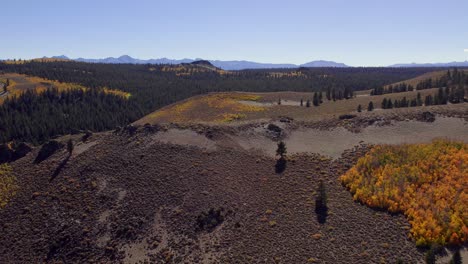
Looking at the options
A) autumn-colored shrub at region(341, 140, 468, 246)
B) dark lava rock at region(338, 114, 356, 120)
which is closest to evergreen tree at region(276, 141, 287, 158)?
autumn-colored shrub at region(341, 140, 468, 246)

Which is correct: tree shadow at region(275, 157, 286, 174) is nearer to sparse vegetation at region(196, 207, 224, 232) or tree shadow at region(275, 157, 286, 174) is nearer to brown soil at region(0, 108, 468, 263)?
brown soil at region(0, 108, 468, 263)

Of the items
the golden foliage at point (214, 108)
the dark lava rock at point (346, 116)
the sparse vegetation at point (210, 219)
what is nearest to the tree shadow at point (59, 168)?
the sparse vegetation at point (210, 219)

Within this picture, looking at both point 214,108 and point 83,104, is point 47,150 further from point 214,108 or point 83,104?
point 83,104

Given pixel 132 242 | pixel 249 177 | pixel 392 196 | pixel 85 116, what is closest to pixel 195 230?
pixel 132 242

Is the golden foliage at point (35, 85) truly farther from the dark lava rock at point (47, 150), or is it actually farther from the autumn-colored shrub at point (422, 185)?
the autumn-colored shrub at point (422, 185)

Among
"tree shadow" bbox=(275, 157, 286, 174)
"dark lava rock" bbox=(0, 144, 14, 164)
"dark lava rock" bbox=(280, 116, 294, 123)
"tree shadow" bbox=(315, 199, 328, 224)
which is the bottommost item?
"tree shadow" bbox=(315, 199, 328, 224)

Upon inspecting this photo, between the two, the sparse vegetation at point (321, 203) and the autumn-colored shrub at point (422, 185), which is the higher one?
the autumn-colored shrub at point (422, 185)
